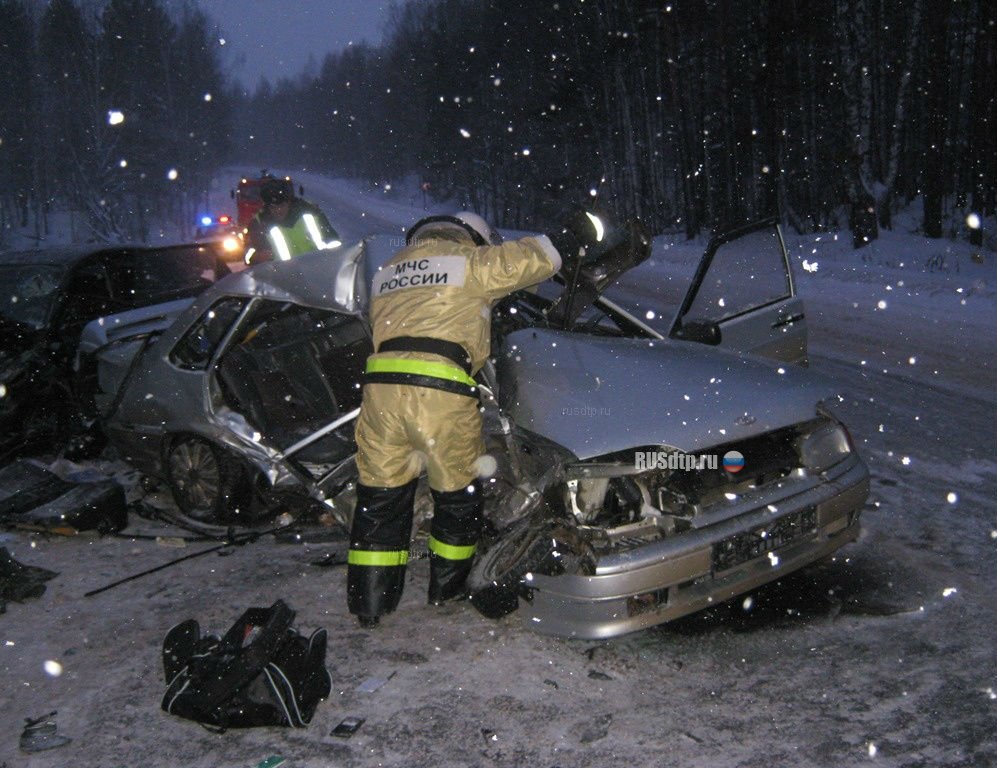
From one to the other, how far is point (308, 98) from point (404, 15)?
4583 cm

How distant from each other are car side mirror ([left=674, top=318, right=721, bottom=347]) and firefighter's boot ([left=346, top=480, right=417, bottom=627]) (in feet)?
6.14

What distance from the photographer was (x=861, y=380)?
24.0 ft

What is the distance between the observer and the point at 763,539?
3.36 metres

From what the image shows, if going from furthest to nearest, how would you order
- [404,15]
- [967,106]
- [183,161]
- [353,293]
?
[404,15], [183,161], [967,106], [353,293]

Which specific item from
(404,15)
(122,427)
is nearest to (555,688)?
(122,427)

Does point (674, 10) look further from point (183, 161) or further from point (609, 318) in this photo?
point (183, 161)

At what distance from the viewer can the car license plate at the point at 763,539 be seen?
324cm

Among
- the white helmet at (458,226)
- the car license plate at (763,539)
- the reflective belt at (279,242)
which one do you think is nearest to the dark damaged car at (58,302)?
the reflective belt at (279,242)

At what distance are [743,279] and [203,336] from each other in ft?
11.1

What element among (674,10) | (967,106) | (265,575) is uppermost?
(674,10)

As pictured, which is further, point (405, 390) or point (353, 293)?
point (353, 293)

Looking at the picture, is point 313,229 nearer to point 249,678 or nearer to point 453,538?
point 453,538

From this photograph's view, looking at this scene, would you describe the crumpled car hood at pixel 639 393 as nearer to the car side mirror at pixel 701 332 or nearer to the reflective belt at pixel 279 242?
the car side mirror at pixel 701 332

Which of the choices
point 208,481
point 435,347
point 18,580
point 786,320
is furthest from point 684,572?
point 18,580
